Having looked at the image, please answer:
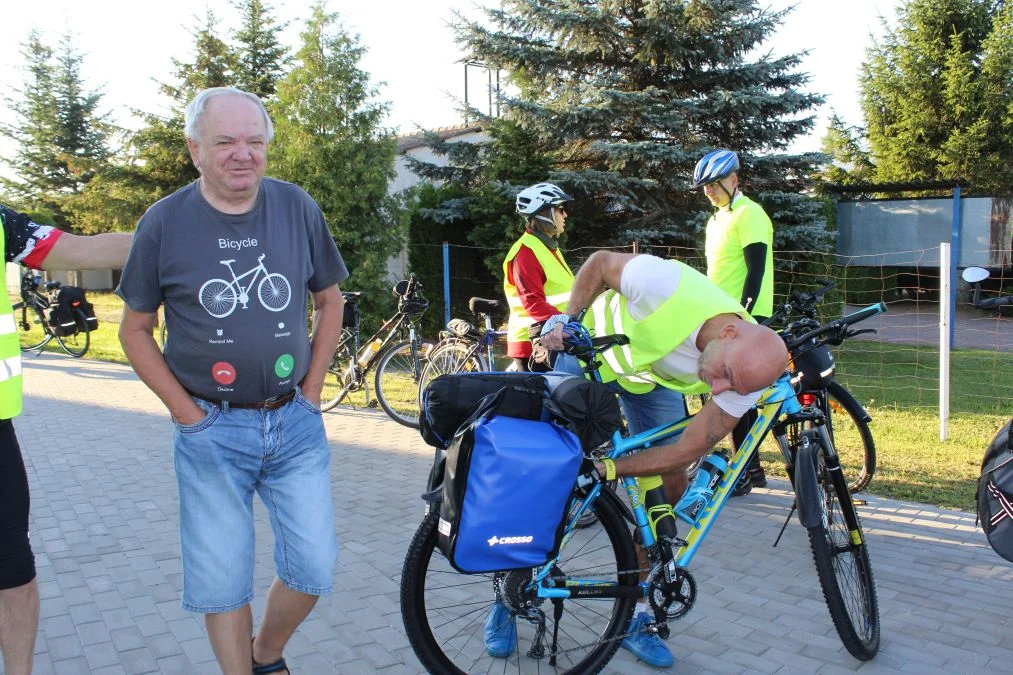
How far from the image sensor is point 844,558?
344cm

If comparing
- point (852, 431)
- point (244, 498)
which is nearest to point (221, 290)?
point (244, 498)

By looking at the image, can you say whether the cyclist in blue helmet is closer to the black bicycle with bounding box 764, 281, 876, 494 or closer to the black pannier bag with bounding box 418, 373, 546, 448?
the black bicycle with bounding box 764, 281, 876, 494

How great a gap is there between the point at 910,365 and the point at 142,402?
1049 centimetres

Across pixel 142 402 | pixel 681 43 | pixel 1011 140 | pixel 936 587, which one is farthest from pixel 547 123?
pixel 1011 140

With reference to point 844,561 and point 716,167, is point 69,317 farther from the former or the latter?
point 844,561

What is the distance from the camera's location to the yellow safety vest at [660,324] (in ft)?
9.82

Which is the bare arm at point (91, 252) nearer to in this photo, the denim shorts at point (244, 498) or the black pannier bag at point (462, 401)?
the denim shorts at point (244, 498)

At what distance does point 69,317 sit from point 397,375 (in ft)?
26.4

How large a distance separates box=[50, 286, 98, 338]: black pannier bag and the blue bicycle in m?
12.0

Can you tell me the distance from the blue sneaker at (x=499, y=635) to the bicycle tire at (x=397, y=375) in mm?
4613

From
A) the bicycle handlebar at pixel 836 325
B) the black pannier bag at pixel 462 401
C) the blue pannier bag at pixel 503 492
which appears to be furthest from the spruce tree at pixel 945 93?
the blue pannier bag at pixel 503 492

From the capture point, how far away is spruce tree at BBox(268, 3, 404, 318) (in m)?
12.7

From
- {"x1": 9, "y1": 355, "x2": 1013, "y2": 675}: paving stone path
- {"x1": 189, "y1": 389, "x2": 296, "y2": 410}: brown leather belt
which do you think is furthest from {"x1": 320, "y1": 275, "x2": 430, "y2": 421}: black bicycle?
{"x1": 189, "y1": 389, "x2": 296, "y2": 410}: brown leather belt

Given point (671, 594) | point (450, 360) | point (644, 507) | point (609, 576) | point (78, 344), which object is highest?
point (450, 360)
